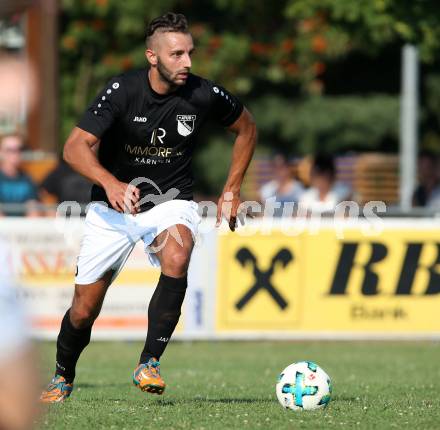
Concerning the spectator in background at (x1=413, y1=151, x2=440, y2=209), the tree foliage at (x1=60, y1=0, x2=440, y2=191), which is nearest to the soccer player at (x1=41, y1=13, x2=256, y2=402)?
the spectator in background at (x1=413, y1=151, x2=440, y2=209)

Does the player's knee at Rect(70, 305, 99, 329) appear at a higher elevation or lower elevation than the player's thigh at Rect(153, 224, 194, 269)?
lower

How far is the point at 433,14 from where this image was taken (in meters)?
14.6

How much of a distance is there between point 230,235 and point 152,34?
730cm

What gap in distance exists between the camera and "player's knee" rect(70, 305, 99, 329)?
24.4 ft

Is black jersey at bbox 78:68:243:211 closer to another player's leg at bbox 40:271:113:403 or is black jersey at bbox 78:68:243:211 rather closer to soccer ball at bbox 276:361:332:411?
another player's leg at bbox 40:271:113:403

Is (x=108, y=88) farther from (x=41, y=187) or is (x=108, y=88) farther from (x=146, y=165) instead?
(x=41, y=187)

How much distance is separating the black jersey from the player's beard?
0.33 ft

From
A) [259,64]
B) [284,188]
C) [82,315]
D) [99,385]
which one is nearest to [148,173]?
[82,315]

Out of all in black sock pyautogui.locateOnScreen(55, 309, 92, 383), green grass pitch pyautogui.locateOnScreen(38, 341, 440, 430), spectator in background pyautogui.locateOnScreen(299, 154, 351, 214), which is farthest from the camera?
spectator in background pyautogui.locateOnScreen(299, 154, 351, 214)

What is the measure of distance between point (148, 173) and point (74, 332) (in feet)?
3.59

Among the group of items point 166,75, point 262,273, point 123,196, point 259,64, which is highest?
point 166,75

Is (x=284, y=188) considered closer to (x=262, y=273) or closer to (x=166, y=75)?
(x=262, y=273)

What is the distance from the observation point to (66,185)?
1518 centimetres

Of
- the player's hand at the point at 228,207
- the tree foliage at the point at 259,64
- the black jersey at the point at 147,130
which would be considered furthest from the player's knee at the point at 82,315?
the tree foliage at the point at 259,64
